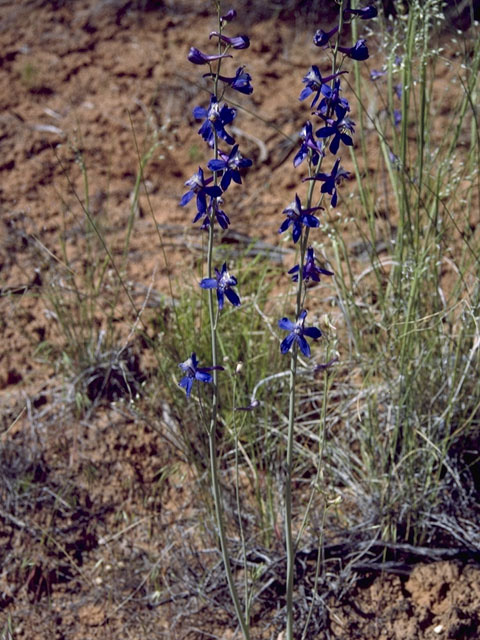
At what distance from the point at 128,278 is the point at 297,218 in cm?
190

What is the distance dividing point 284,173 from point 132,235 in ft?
2.84

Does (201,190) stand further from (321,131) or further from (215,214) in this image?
(321,131)

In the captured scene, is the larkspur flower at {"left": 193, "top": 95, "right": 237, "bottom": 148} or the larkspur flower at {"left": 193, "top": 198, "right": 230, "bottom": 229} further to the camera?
the larkspur flower at {"left": 193, "top": 198, "right": 230, "bottom": 229}

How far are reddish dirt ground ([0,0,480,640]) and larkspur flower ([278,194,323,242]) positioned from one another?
2.70ft

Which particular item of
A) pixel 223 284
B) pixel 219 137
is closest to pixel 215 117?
pixel 219 137

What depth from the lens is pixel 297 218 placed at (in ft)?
5.02

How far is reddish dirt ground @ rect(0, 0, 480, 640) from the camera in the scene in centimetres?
229

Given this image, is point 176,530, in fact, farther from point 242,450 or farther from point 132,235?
point 132,235

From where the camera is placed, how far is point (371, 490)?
240 cm

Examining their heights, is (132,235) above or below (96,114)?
below

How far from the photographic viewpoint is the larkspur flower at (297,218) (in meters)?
1.51

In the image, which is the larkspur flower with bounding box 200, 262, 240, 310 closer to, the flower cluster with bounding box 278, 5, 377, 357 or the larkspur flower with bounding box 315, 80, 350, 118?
the flower cluster with bounding box 278, 5, 377, 357

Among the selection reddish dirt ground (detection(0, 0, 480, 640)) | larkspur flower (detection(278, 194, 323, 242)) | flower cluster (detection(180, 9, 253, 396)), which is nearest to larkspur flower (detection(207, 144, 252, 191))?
flower cluster (detection(180, 9, 253, 396))

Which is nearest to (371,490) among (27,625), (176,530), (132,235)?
(176,530)
